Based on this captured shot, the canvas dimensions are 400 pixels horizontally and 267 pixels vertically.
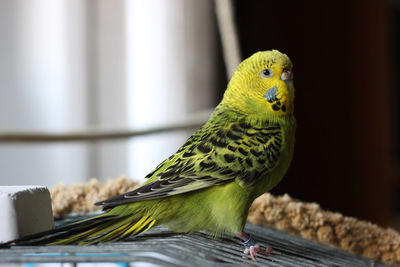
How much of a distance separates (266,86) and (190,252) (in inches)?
10.8

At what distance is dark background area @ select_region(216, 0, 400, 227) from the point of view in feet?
7.34

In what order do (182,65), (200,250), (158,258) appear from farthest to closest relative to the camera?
(182,65)
(200,250)
(158,258)

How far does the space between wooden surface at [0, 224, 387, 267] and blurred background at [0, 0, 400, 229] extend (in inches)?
47.6

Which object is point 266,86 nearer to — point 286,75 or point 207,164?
point 286,75

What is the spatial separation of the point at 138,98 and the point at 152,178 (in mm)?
1548

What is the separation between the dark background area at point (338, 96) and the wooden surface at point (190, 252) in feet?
4.48

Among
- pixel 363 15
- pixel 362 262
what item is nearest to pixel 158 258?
pixel 362 262

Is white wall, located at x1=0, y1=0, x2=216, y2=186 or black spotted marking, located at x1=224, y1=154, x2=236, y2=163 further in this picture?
white wall, located at x1=0, y1=0, x2=216, y2=186

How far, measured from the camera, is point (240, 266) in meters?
0.56

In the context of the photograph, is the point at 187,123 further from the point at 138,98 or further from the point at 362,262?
the point at 138,98

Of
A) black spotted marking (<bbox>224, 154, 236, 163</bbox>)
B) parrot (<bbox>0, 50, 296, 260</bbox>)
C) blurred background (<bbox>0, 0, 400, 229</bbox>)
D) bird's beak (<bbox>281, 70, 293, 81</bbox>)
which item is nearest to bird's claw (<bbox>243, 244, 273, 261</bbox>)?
parrot (<bbox>0, 50, 296, 260</bbox>)

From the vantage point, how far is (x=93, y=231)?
1.92ft

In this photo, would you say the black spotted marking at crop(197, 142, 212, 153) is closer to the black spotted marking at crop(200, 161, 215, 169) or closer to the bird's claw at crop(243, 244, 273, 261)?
the black spotted marking at crop(200, 161, 215, 169)

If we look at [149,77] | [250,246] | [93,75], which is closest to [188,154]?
[250,246]
